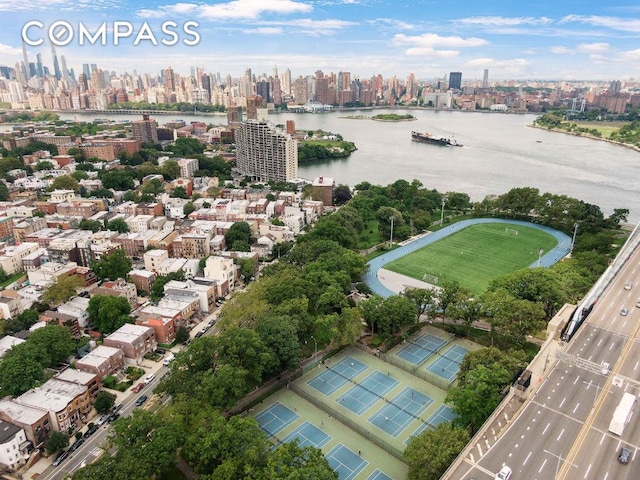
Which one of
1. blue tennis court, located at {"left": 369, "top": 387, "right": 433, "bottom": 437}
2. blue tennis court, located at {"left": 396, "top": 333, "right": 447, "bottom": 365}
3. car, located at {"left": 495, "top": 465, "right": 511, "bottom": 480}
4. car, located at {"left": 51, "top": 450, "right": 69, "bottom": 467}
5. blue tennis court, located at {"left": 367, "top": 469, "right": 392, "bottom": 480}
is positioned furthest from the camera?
blue tennis court, located at {"left": 396, "top": 333, "right": 447, "bottom": 365}

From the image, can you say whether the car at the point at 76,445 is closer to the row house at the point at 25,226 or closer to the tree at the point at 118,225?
the tree at the point at 118,225

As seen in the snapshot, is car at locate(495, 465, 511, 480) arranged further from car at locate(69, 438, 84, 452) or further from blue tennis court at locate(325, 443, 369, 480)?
car at locate(69, 438, 84, 452)

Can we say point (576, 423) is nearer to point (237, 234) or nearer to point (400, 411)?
point (400, 411)

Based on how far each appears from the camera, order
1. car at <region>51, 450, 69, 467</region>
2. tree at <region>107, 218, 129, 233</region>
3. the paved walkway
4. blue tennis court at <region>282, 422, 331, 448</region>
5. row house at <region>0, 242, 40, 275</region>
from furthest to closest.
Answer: tree at <region>107, 218, 129, 233</region>
row house at <region>0, 242, 40, 275</region>
the paved walkway
blue tennis court at <region>282, 422, 331, 448</region>
car at <region>51, 450, 69, 467</region>

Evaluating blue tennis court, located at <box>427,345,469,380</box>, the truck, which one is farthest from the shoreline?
→ the truck

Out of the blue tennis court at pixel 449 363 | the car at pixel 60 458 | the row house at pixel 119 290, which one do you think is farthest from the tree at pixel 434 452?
the row house at pixel 119 290

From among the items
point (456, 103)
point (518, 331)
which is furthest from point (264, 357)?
point (456, 103)
